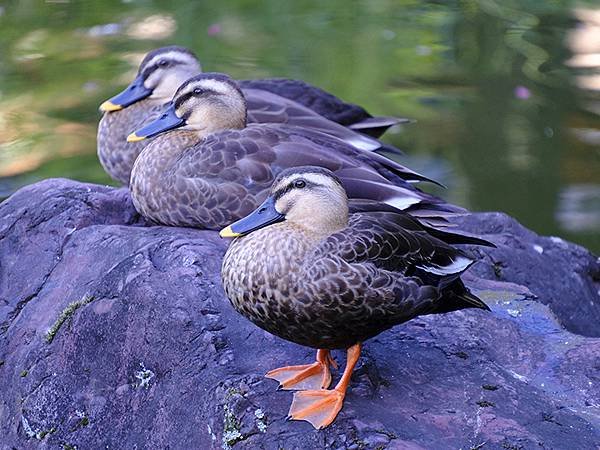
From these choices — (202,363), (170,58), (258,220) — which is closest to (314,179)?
(258,220)

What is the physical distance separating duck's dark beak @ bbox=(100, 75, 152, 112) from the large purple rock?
116 centimetres

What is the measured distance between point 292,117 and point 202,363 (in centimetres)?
216

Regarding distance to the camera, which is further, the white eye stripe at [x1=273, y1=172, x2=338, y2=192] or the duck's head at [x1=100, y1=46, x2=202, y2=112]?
the duck's head at [x1=100, y1=46, x2=202, y2=112]

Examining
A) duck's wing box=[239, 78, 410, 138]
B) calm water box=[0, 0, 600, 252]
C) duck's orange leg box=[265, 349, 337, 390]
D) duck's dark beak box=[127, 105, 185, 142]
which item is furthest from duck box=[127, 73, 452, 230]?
calm water box=[0, 0, 600, 252]

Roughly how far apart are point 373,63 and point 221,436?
7228 mm

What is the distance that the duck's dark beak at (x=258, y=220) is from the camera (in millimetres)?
3631

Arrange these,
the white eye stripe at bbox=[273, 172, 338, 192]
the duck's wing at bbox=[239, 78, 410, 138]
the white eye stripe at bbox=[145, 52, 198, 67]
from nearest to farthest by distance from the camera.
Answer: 1. the white eye stripe at bbox=[273, 172, 338, 192]
2. the white eye stripe at bbox=[145, 52, 198, 67]
3. the duck's wing at bbox=[239, 78, 410, 138]

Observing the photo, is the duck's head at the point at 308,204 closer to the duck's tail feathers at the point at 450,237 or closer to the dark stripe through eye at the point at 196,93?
the duck's tail feathers at the point at 450,237

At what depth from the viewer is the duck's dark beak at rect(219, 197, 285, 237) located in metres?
3.63

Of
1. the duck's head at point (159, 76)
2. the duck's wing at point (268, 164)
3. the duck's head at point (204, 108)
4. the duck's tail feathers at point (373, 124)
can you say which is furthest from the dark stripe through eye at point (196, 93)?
the duck's tail feathers at point (373, 124)

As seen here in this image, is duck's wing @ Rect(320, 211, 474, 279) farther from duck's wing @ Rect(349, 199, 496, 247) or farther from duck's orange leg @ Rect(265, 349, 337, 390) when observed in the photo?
duck's orange leg @ Rect(265, 349, 337, 390)

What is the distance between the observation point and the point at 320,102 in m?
6.58

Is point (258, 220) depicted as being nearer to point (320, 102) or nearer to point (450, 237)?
point (450, 237)

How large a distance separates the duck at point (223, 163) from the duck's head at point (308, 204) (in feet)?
3.15
